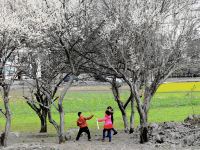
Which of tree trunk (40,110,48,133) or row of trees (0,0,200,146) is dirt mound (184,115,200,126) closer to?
row of trees (0,0,200,146)

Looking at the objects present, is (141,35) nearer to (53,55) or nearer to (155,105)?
(53,55)

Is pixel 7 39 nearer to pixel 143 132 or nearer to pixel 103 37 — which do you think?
pixel 103 37

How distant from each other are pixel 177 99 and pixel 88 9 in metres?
26.3

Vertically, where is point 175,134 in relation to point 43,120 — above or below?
below

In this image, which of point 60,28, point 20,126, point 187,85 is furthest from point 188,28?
point 187,85

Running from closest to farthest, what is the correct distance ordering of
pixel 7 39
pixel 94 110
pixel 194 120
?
pixel 7 39, pixel 194 120, pixel 94 110

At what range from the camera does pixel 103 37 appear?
1975 centimetres

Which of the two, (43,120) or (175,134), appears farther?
(43,120)

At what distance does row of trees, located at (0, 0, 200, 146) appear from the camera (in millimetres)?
19125

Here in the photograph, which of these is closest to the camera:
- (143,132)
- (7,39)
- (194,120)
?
(143,132)

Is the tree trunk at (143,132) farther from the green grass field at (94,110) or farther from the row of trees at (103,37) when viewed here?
the green grass field at (94,110)

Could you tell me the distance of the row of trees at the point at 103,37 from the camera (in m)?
19.1

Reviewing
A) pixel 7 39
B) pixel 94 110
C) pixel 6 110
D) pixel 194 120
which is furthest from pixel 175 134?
pixel 94 110

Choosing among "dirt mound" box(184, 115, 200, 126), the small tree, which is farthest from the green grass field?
the small tree
